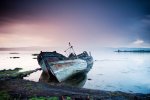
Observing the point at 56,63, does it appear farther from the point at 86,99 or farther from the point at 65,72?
the point at 86,99

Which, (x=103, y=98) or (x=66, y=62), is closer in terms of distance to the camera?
(x=103, y=98)

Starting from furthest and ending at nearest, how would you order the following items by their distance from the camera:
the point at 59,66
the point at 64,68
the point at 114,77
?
the point at 114,77, the point at 64,68, the point at 59,66

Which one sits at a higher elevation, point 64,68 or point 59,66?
point 59,66

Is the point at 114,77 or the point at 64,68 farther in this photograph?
the point at 114,77

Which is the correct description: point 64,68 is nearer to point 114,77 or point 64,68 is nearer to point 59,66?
point 59,66

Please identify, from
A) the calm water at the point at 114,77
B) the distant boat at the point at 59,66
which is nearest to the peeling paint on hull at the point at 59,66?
the distant boat at the point at 59,66

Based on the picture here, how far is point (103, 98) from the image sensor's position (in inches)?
482

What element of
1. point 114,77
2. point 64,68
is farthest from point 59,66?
point 114,77

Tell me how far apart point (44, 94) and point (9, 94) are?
227 centimetres

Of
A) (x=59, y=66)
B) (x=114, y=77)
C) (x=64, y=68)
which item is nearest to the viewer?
(x=59, y=66)

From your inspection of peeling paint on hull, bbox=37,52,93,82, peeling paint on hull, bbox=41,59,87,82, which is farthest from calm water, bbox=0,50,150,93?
peeling paint on hull, bbox=37,52,93,82

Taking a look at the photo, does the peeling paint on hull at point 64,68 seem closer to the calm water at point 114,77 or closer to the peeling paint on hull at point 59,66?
the peeling paint on hull at point 59,66

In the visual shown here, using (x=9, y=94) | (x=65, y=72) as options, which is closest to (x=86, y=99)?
(x=9, y=94)

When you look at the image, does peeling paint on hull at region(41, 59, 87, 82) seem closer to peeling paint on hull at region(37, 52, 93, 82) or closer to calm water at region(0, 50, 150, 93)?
peeling paint on hull at region(37, 52, 93, 82)
